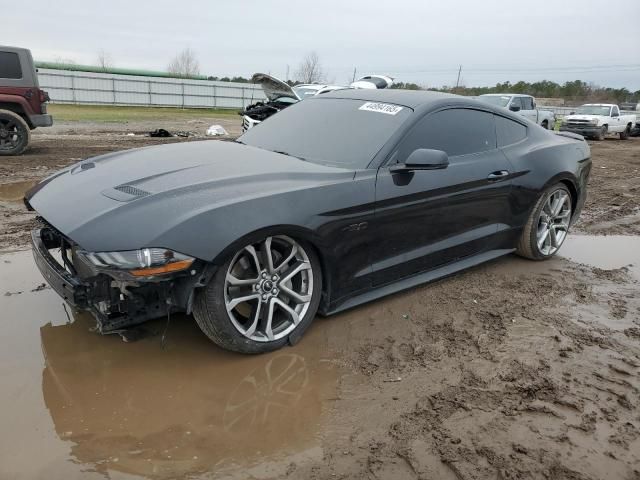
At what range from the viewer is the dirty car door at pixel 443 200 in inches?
137

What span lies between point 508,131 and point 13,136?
964 centimetres

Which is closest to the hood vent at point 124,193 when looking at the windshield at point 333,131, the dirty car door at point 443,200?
the windshield at point 333,131

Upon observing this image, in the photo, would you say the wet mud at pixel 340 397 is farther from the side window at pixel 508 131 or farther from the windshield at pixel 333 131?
the side window at pixel 508 131

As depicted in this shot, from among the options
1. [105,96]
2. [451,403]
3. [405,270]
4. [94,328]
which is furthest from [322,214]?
[105,96]

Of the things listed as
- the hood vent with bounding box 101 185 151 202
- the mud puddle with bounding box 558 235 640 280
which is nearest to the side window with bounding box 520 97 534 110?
the mud puddle with bounding box 558 235 640 280

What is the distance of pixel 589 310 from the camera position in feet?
13.0

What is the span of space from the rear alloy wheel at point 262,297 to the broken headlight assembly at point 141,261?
260 millimetres

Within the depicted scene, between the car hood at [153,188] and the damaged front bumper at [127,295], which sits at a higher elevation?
the car hood at [153,188]

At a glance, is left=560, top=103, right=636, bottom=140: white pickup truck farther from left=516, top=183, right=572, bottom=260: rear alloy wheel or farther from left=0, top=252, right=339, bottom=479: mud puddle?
left=0, top=252, right=339, bottom=479: mud puddle

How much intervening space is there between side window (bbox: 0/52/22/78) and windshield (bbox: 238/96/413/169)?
786 cm

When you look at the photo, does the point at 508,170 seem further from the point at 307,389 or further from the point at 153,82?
the point at 153,82

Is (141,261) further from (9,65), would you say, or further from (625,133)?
(625,133)

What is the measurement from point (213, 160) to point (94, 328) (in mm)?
1326

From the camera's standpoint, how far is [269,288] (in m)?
3.04
